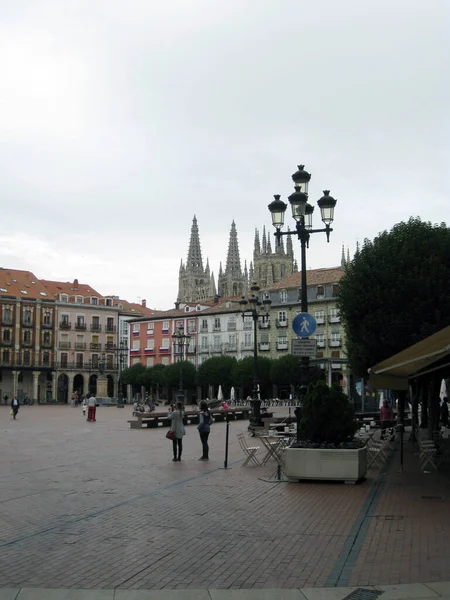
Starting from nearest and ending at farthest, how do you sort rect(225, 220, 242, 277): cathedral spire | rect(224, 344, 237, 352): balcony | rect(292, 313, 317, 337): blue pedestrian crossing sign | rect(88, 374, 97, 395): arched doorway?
1. rect(292, 313, 317, 337): blue pedestrian crossing sign
2. rect(224, 344, 237, 352): balcony
3. rect(88, 374, 97, 395): arched doorway
4. rect(225, 220, 242, 277): cathedral spire

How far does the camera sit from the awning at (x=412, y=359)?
11555 millimetres

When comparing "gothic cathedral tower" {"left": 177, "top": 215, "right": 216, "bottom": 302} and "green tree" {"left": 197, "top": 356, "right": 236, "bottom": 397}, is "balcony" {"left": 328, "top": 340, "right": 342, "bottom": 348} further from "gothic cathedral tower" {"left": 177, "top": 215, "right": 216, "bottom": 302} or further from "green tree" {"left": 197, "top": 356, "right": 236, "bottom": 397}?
"gothic cathedral tower" {"left": 177, "top": 215, "right": 216, "bottom": 302}

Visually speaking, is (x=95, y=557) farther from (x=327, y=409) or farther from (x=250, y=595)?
(x=327, y=409)

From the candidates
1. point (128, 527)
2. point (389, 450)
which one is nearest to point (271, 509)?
point (128, 527)

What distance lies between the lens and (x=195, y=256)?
571 ft

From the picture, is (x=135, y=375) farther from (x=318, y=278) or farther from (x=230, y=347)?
(x=318, y=278)

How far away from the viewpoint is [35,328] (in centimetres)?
9044

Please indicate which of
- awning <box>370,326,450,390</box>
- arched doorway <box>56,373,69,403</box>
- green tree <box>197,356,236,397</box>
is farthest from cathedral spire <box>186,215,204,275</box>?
awning <box>370,326,450,390</box>

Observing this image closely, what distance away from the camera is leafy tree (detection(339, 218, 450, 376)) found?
84.2ft

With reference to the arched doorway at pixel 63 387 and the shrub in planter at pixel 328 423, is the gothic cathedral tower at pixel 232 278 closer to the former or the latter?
the arched doorway at pixel 63 387

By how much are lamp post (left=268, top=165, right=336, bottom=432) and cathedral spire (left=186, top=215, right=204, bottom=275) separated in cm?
15369

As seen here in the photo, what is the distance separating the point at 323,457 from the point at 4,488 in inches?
246

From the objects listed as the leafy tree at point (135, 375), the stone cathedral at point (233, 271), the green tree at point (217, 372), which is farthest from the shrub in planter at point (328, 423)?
the stone cathedral at point (233, 271)

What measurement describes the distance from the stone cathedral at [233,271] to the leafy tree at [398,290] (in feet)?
372
